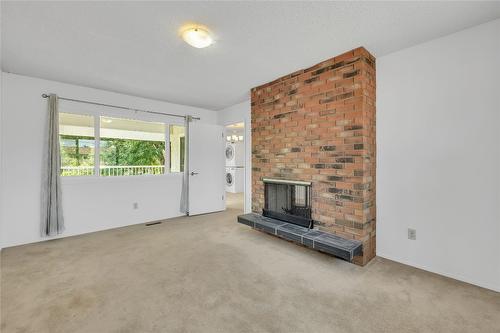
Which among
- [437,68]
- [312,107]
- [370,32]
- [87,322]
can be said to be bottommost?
[87,322]

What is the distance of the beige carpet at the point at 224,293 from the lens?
1.59m

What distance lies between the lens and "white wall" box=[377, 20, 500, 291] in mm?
2010

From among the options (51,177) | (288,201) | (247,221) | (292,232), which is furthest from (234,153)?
(292,232)

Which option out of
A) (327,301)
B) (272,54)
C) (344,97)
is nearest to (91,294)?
(327,301)

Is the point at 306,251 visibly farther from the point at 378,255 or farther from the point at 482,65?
the point at 482,65

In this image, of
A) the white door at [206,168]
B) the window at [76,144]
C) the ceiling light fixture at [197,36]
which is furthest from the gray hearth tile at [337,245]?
the window at [76,144]

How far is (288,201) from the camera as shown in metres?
3.26

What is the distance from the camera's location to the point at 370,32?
2.16 m

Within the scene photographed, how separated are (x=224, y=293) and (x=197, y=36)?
237cm

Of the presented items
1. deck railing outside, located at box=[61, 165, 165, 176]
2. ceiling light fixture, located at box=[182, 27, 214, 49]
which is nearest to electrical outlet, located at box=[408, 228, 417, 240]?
ceiling light fixture, located at box=[182, 27, 214, 49]

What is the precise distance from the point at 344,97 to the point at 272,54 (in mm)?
984

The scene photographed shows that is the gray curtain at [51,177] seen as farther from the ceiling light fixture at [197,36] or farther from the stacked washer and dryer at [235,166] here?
the stacked washer and dryer at [235,166]

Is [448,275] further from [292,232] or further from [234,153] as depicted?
[234,153]

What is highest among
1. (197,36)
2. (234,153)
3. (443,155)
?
(197,36)
